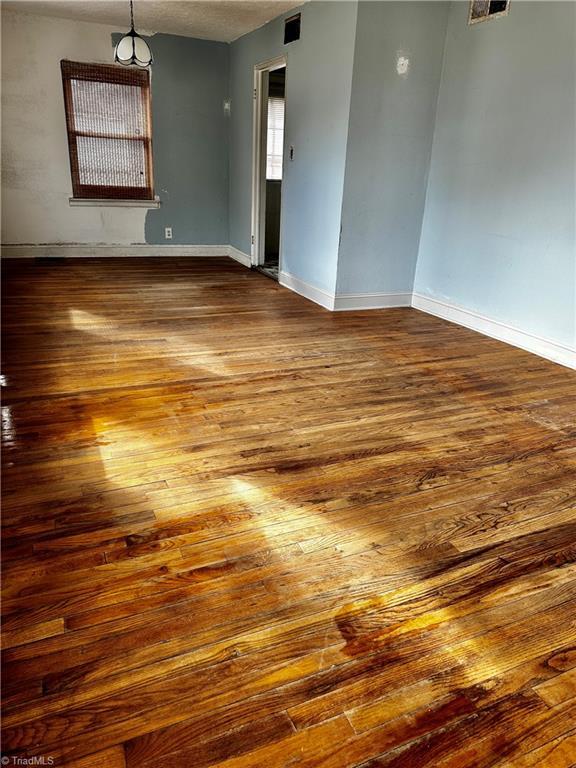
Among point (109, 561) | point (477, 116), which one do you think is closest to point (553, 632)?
point (109, 561)

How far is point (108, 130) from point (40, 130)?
0.73m

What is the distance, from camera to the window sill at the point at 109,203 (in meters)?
6.20

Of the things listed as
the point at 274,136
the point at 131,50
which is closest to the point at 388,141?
the point at 131,50

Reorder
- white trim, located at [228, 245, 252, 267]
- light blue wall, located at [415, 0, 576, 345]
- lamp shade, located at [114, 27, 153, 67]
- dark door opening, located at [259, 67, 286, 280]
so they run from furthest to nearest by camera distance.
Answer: dark door opening, located at [259, 67, 286, 280] → white trim, located at [228, 245, 252, 267] → lamp shade, located at [114, 27, 153, 67] → light blue wall, located at [415, 0, 576, 345]

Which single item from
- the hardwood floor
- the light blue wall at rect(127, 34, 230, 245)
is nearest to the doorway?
the light blue wall at rect(127, 34, 230, 245)

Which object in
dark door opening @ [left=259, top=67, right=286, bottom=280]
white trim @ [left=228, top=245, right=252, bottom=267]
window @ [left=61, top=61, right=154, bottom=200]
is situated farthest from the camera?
dark door opening @ [left=259, top=67, right=286, bottom=280]

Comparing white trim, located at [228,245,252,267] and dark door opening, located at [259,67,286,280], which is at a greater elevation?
dark door opening, located at [259,67,286,280]

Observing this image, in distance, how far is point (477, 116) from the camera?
4.13 metres

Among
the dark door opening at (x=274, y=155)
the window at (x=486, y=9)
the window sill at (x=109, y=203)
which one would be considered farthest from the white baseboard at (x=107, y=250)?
the window at (x=486, y=9)

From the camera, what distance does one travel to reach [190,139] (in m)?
6.52

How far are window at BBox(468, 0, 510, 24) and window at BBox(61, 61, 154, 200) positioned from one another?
375 cm

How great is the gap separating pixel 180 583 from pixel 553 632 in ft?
3.49

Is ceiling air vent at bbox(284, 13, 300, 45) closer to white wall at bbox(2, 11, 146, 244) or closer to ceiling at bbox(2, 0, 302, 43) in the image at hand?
ceiling at bbox(2, 0, 302, 43)

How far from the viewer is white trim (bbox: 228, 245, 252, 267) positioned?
6.50 m
